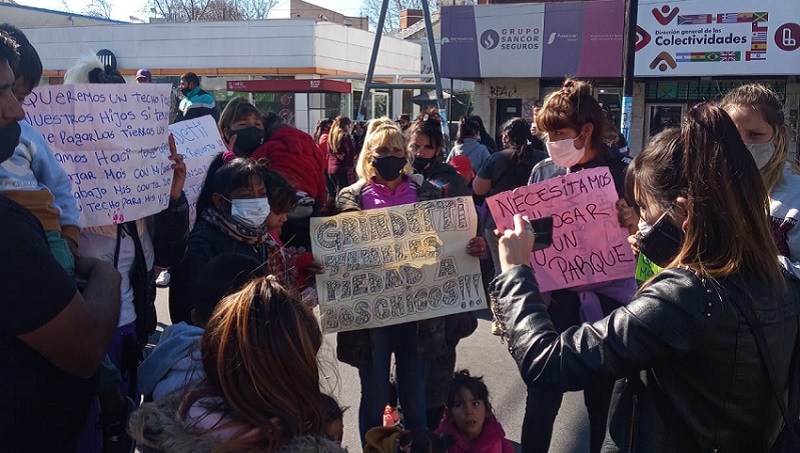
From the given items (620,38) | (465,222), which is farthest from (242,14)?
(465,222)

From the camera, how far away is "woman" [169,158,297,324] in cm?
292

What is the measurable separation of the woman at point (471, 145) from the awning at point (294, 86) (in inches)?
319

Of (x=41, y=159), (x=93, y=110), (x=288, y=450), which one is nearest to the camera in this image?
(x=288, y=450)

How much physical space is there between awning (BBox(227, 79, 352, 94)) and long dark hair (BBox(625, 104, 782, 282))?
49.0 ft

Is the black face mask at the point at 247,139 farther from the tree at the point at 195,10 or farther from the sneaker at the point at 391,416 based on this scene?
the tree at the point at 195,10

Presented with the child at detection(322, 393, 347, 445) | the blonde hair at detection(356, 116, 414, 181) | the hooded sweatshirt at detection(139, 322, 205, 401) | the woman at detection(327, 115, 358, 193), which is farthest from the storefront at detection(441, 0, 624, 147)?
the child at detection(322, 393, 347, 445)

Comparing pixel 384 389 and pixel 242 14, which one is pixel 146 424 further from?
pixel 242 14

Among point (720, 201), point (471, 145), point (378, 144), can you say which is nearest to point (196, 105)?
point (378, 144)

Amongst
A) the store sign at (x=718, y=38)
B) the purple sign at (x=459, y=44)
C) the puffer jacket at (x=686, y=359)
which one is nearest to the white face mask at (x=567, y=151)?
the puffer jacket at (x=686, y=359)

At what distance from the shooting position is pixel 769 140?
3.09m

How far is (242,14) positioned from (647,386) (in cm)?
5759

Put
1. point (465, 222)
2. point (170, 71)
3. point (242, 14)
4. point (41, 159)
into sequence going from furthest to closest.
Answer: point (242, 14), point (170, 71), point (465, 222), point (41, 159)

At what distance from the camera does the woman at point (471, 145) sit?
27.7 feet

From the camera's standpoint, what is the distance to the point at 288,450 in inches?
63.4
